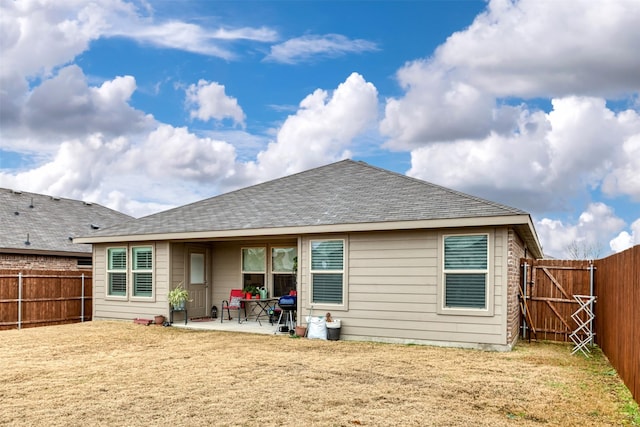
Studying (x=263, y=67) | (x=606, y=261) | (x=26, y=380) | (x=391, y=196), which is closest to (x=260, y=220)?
(x=391, y=196)

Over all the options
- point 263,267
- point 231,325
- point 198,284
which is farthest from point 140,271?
point 263,267

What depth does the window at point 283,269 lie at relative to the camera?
13789mm

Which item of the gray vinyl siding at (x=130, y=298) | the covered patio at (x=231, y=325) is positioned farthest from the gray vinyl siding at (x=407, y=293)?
the gray vinyl siding at (x=130, y=298)

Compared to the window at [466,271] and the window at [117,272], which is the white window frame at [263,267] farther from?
the window at [466,271]

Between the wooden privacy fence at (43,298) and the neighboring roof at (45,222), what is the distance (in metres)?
2.23

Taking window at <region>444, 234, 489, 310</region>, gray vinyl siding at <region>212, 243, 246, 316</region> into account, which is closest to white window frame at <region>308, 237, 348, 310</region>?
window at <region>444, 234, 489, 310</region>

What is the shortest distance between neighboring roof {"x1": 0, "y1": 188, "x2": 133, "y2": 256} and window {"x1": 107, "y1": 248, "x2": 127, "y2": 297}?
3880 millimetres

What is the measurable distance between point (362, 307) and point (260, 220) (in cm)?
333

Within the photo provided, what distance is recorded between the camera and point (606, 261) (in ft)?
31.7

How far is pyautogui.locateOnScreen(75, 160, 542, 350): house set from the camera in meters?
9.91

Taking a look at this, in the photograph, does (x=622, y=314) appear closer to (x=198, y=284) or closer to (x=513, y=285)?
(x=513, y=285)

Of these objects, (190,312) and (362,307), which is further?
(190,312)

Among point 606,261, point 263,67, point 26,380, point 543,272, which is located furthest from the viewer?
point 263,67

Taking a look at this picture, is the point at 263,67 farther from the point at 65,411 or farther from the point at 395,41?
the point at 65,411
